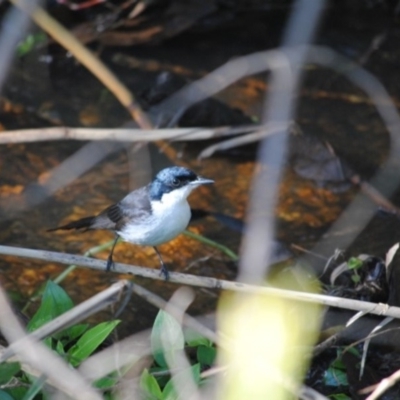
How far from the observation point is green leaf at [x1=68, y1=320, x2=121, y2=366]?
172 inches

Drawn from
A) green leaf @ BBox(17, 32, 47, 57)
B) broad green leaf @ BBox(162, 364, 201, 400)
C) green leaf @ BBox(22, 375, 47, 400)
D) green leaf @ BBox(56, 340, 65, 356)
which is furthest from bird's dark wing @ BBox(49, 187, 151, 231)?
green leaf @ BBox(17, 32, 47, 57)

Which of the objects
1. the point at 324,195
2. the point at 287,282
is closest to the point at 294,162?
the point at 324,195

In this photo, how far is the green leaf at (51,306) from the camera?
4.57m

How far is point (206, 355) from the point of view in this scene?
459cm

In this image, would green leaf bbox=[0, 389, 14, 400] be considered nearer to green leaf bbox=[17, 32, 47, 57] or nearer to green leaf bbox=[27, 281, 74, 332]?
green leaf bbox=[27, 281, 74, 332]

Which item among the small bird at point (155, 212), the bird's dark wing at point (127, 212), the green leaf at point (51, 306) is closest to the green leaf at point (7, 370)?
the green leaf at point (51, 306)

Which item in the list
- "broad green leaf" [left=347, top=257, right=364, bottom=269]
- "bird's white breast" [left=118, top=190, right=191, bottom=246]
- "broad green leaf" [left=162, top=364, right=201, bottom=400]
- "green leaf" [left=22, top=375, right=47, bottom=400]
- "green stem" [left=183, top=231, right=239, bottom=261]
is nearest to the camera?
"green leaf" [left=22, top=375, right=47, bottom=400]

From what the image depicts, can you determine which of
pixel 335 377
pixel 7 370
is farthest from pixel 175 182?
pixel 7 370

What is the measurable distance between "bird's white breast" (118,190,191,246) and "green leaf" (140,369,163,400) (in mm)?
1056

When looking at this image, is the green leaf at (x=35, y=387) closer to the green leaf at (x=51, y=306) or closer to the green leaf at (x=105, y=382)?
the green leaf at (x=105, y=382)

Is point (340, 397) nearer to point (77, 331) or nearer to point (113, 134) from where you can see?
point (77, 331)

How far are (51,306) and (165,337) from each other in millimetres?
636

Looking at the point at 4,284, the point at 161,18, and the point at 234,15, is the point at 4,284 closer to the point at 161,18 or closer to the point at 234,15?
the point at 161,18

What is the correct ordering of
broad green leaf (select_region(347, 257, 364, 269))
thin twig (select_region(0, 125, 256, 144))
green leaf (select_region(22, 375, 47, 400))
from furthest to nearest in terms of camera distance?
1. thin twig (select_region(0, 125, 256, 144))
2. broad green leaf (select_region(347, 257, 364, 269))
3. green leaf (select_region(22, 375, 47, 400))
